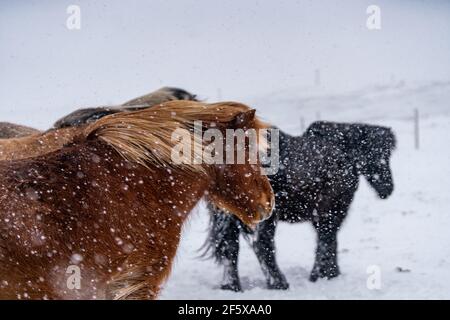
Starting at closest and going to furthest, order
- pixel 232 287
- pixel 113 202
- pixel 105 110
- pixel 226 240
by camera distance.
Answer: pixel 113 202 → pixel 105 110 → pixel 232 287 → pixel 226 240

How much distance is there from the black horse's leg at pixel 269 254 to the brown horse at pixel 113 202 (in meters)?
2.80

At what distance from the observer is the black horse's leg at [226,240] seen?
5.55 meters

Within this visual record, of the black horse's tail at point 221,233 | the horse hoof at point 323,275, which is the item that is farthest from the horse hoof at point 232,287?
the horse hoof at point 323,275

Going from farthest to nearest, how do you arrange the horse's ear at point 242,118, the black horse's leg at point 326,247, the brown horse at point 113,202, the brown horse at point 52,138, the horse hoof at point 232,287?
1. the black horse's leg at point 326,247
2. the horse hoof at point 232,287
3. the brown horse at point 52,138
4. the horse's ear at point 242,118
5. the brown horse at point 113,202

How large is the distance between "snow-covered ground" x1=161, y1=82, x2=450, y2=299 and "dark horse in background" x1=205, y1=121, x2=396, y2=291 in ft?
0.79

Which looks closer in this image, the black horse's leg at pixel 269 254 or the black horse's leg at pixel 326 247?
the black horse's leg at pixel 269 254

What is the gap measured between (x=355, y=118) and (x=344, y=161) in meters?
14.5

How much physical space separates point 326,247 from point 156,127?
147 inches

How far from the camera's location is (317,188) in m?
5.62

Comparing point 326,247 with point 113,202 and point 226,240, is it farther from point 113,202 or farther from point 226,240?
point 113,202

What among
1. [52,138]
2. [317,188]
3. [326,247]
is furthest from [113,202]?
[326,247]

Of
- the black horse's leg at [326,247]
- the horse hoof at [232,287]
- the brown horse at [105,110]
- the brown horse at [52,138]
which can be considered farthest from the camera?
the black horse's leg at [326,247]

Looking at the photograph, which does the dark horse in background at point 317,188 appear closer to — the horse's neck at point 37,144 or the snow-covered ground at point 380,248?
the snow-covered ground at point 380,248
